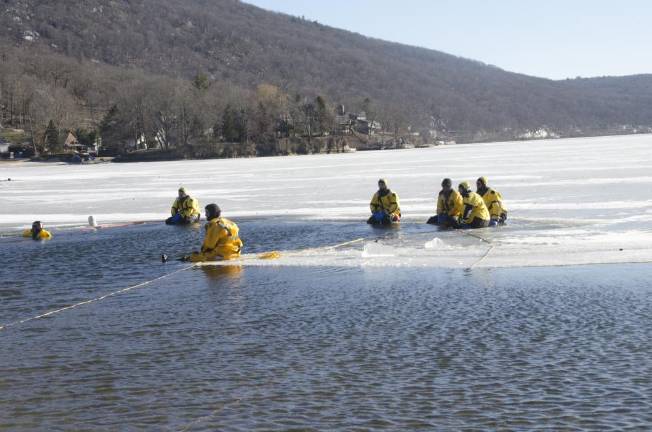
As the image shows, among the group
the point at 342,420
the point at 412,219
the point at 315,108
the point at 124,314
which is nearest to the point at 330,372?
the point at 342,420

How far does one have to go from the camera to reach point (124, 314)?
39.5 ft

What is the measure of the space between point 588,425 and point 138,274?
34.8 ft

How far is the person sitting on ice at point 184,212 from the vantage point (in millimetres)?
24375

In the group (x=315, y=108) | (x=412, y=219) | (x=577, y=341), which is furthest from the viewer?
(x=315, y=108)

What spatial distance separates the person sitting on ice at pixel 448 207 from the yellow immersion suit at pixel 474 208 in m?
0.39

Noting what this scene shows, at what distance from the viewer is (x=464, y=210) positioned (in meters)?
20.5

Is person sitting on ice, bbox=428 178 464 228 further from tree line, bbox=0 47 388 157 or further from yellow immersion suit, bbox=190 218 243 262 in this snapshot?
tree line, bbox=0 47 388 157

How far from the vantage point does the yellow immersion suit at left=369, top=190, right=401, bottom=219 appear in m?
22.2

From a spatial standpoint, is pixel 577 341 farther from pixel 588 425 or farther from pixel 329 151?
pixel 329 151

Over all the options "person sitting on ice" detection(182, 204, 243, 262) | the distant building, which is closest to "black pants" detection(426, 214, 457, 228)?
"person sitting on ice" detection(182, 204, 243, 262)

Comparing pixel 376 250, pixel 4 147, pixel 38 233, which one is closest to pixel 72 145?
pixel 4 147

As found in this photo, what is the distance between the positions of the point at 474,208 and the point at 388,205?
2.86 meters

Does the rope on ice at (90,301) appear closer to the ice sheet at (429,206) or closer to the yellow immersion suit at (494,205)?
the ice sheet at (429,206)

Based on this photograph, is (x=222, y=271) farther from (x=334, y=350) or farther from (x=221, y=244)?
(x=334, y=350)
